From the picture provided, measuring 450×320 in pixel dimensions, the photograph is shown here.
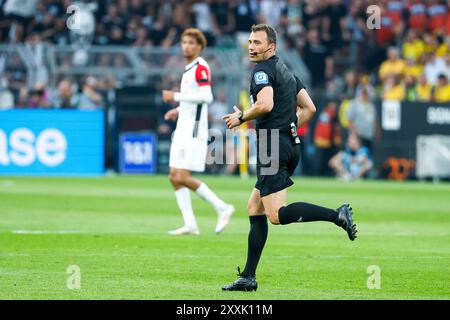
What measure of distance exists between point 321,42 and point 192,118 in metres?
18.4

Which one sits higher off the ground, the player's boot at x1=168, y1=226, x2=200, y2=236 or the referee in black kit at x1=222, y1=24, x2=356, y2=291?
the referee in black kit at x1=222, y1=24, x2=356, y2=291

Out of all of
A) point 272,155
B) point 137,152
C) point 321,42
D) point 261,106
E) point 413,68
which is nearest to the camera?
point 261,106

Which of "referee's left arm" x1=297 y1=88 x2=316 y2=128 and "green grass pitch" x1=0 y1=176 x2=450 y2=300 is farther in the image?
"referee's left arm" x1=297 y1=88 x2=316 y2=128

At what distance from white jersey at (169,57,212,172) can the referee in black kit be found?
4999 millimetres

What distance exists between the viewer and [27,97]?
28828mm

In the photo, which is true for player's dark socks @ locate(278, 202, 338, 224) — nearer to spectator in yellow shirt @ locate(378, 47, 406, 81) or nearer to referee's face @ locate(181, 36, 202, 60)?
referee's face @ locate(181, 36, 202, 60)

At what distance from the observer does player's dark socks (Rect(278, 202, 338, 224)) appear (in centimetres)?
974

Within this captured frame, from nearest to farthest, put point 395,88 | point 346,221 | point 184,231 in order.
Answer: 1. point 346,221
2. point 184,231
3. point 395,88

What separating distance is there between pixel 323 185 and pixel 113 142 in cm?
626

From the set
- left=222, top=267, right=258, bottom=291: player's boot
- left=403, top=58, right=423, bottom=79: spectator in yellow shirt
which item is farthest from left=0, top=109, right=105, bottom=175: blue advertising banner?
left=222, top=267, right=258, bottom=291: player's boot

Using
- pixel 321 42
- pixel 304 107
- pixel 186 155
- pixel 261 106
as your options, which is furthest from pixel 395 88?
pixel 261 106

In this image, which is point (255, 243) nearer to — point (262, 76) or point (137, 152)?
point (262, 76)

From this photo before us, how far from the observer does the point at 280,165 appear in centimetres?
985

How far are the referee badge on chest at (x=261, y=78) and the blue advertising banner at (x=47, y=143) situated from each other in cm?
1786
